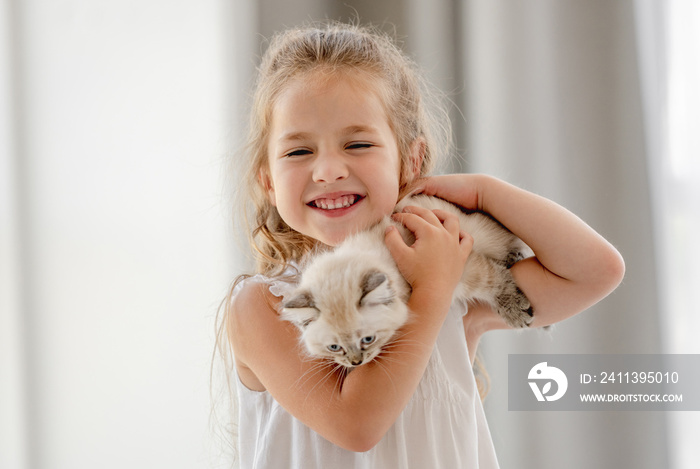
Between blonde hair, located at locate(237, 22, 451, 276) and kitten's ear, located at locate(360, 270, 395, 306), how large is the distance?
42 centimetres

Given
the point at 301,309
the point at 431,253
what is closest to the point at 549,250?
the point at 431,253

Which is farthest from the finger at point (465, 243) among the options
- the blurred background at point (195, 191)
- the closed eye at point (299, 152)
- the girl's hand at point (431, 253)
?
the blurred background at point (195, 191)

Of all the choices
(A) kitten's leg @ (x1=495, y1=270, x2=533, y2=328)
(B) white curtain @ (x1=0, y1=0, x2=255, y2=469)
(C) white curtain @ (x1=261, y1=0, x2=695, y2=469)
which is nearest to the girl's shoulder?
(A) kitten's leg @ (x1=495, y1=270, x2=533, y2=328)

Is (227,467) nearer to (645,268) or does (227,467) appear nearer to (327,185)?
(327,185)

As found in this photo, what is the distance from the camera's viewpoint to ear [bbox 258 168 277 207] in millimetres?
1483

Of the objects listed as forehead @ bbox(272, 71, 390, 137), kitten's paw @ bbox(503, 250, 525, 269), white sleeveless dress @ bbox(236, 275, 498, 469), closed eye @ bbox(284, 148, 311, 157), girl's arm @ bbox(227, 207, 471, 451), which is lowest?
white sleeveless dress @ bbox(236, 275, 498, 469)

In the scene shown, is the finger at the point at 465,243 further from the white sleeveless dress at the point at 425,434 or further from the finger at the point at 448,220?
the white sleeveless dress at the point at 425,434

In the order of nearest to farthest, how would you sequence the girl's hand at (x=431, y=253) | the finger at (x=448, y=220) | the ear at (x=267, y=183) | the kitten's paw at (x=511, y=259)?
the girl's hand at (x=431, y=253) < the finger at (x=448, y=220) < the kitten's paw at (x=511, y=259) < the ear at (x=267, y=183)

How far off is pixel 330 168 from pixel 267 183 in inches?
11.8

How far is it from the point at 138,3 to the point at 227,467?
4.98ft

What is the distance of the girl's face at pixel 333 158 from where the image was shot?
4.21 feet

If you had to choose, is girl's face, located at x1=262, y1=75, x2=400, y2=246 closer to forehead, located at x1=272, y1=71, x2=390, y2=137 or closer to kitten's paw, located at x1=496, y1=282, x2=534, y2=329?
forehead, located at x1=272, y1=71, x2=390, y2=137

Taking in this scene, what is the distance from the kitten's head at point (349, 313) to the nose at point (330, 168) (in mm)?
214

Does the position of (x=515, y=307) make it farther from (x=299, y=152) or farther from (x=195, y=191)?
(x=195, y=191)
